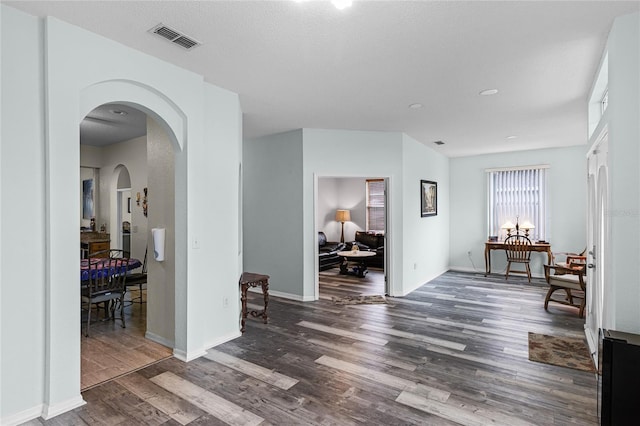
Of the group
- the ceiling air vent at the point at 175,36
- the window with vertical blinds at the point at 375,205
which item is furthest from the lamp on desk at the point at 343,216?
the ceiling air vent at the point at 175,36

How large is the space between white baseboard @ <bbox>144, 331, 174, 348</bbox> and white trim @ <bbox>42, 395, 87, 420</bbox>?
103cm

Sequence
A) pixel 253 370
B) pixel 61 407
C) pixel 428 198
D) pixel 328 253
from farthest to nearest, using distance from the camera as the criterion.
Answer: pixel 328 253 < pixel 428 198 < pixel 253 370 < pixel 61 407

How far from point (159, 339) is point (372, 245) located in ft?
19.6

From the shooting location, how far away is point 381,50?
9.53 ft

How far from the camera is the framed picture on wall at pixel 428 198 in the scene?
6750 mm

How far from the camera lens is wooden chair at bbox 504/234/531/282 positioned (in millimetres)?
6999

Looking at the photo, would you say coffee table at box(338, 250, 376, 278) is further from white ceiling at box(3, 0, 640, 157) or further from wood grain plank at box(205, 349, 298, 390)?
wood grain plank at box(205, 349, 298, 390)

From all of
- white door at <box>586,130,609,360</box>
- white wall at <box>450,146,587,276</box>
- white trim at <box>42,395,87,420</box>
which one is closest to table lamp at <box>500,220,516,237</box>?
white wall at <box>450,146,587,276</box>

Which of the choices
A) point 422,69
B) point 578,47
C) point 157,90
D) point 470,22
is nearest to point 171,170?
point 157,90

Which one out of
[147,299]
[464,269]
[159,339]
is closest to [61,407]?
[159,339]

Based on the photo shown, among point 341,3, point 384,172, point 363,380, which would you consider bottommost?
point 363,380

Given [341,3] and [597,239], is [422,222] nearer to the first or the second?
[597,239]

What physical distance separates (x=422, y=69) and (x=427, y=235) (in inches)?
171

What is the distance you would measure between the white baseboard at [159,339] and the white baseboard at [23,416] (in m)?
1.24
